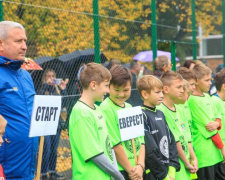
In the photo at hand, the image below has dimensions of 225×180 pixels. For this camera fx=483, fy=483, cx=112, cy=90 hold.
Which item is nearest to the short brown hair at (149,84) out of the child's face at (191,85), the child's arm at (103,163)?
the child's arm at (103,163)

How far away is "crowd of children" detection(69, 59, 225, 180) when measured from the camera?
412 cm

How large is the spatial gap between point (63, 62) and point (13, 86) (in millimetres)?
2729

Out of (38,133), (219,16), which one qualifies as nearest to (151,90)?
(38,133)

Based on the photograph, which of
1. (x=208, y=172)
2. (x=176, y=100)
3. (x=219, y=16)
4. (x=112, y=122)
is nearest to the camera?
(x=112, y=122)

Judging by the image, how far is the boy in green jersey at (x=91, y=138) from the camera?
4.06 m

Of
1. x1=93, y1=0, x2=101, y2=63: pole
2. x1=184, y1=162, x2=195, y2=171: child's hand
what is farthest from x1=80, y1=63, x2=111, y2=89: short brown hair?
x1=93, y1=0, x2=101, y2=63: pole

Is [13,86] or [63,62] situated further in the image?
[63,62]

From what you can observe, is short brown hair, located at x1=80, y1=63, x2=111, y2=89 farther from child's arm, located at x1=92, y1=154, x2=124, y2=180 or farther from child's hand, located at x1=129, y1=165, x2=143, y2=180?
child's hand, located at x1=129, y1=165, x2=143, y2=180

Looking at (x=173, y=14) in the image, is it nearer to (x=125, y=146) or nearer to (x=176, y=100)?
(x=176, y=100)

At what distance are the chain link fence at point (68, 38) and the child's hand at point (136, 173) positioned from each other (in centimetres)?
219

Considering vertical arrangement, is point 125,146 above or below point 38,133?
below

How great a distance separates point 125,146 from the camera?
473 centimetres

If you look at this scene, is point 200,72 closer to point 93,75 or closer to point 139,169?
point 139,169

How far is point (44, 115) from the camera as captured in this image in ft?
13.0
